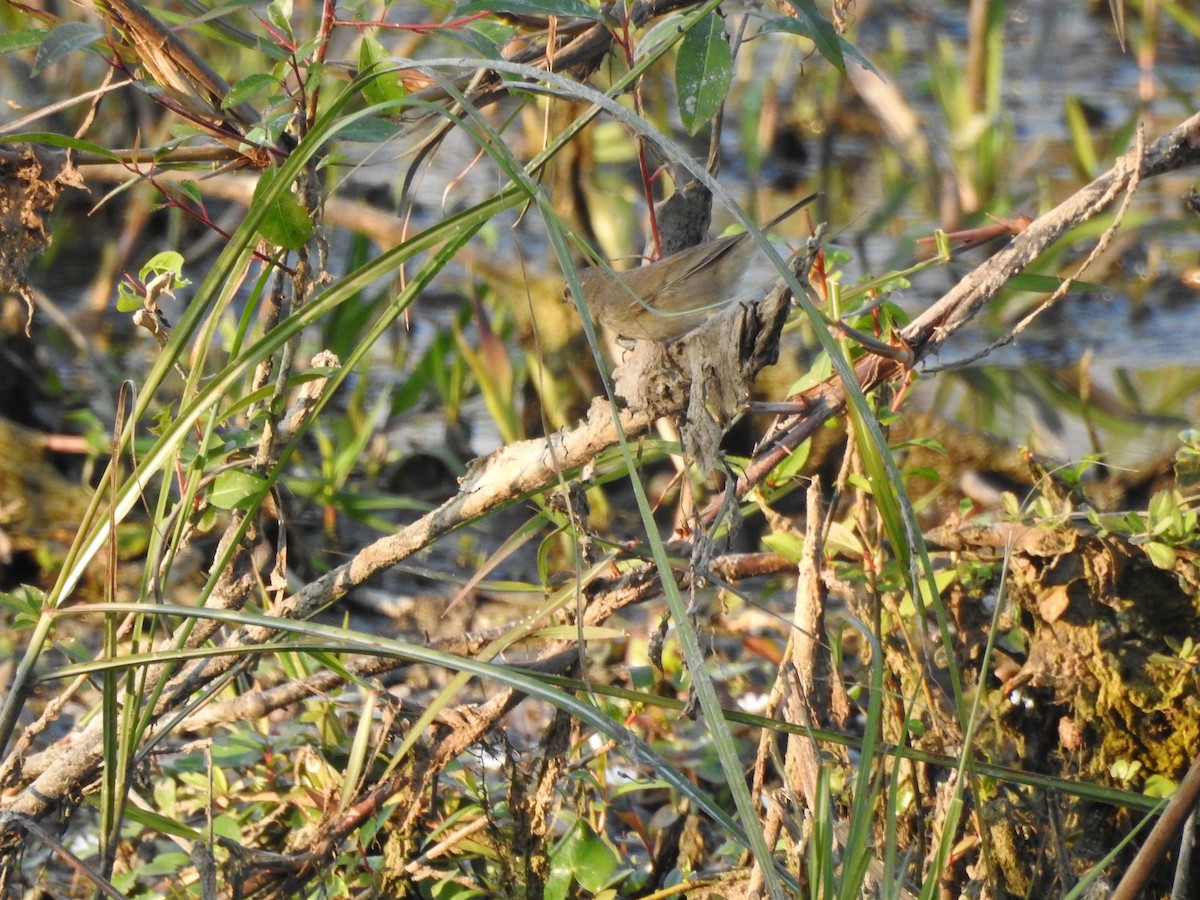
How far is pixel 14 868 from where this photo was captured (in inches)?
63.7

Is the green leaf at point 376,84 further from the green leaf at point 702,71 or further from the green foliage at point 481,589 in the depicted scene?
the green leaf at point 702,71

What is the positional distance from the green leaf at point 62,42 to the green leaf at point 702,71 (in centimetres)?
59

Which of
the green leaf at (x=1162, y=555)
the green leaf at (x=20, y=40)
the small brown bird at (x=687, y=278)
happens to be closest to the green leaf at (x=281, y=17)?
the green leaf at (x=20, y=40)

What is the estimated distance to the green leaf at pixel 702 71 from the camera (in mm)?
1343

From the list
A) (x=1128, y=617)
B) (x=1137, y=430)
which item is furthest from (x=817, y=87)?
(x=1128, y=617)

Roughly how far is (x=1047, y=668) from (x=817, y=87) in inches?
204

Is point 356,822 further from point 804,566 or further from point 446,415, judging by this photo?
point 446,415

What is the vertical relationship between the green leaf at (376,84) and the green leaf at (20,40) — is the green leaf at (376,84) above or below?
below

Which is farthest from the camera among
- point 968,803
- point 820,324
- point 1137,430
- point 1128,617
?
point 1137,430

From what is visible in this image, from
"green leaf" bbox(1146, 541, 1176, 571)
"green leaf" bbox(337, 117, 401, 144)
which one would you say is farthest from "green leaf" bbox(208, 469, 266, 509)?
"green leaf" bbox(1146, 541, 1176, 571)

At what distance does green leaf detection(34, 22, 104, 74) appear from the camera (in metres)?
1.32

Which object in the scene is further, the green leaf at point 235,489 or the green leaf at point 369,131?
the green leaf at point 235,489

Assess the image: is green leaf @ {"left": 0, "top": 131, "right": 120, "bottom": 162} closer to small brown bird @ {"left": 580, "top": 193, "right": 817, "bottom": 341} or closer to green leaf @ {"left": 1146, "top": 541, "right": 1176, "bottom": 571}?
small brown bird @ {"left": 580, "top": 193, "right": 817, "bottom": 341}

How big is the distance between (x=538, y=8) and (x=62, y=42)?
468 millimetres
